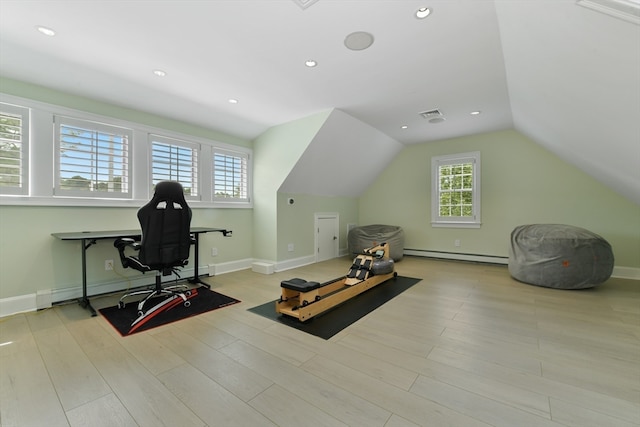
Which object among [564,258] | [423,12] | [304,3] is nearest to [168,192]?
[304,3]

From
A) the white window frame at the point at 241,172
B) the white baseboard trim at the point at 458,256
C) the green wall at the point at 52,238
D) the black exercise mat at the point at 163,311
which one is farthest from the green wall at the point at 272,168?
the white baseboard trim at the point at 458,256

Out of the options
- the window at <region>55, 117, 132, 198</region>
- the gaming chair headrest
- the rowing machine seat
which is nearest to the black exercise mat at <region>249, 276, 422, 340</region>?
the rowing machine seat

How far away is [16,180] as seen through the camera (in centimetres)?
270

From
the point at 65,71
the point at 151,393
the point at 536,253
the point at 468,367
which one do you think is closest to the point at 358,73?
the point at 468,367

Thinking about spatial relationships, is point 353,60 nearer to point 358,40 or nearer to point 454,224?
point 358,40

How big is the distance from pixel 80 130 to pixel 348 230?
5142 millimetres

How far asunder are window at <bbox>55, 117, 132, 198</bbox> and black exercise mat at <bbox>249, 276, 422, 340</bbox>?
2.47 meters

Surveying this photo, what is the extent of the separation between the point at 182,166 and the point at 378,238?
395 cm

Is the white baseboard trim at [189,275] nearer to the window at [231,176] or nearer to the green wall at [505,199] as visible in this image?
the green wall at [505,199]

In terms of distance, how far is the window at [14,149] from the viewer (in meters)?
2.63

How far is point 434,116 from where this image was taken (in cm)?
423

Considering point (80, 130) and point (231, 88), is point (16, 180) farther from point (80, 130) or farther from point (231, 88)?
point (231, 88)

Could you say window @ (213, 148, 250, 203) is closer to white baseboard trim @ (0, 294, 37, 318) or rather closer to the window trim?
the window trim

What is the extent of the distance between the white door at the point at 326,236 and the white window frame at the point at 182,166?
2413 mm
